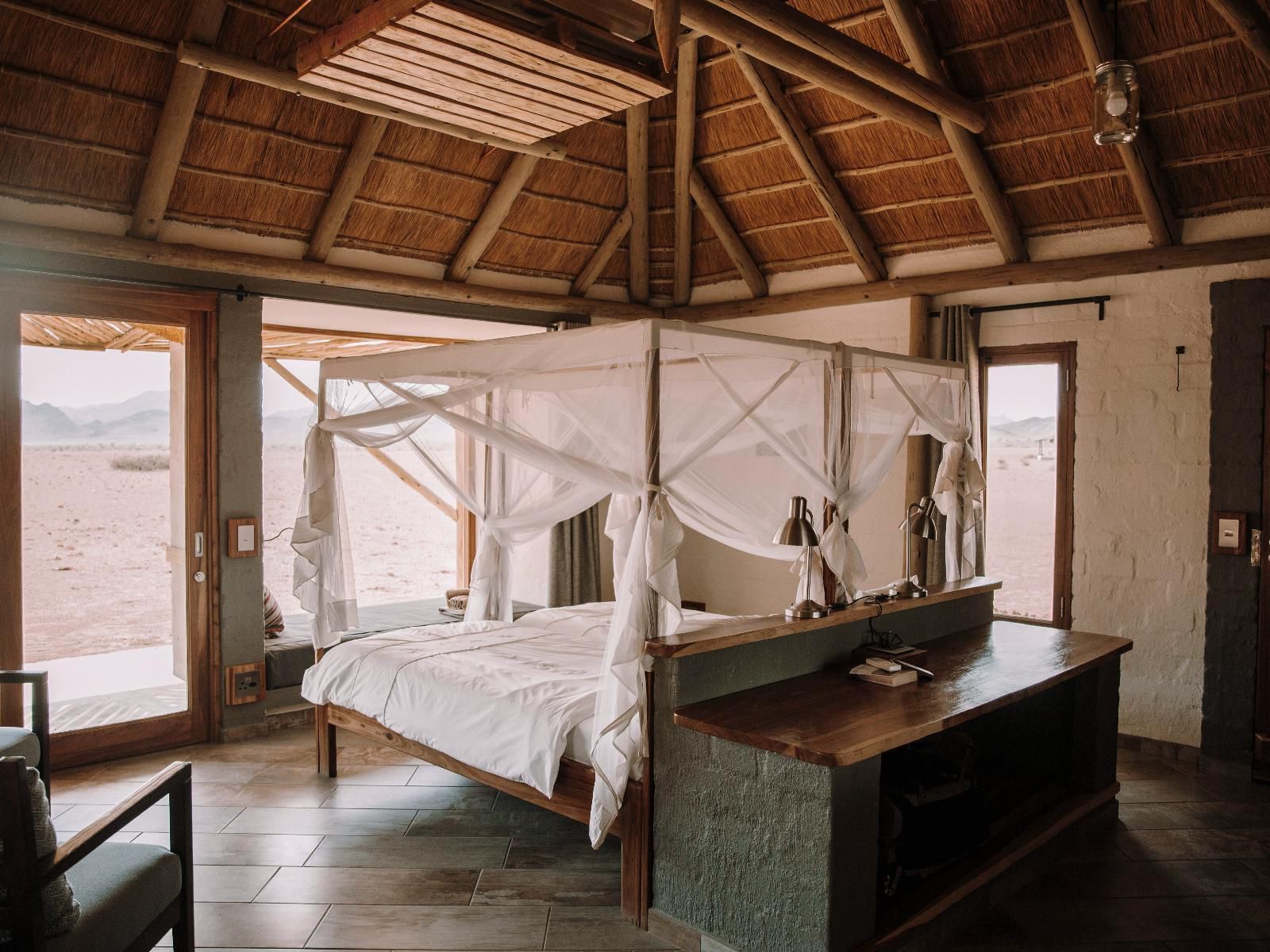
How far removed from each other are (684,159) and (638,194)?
0.41 meters

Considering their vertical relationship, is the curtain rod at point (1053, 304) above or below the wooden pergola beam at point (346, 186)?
below

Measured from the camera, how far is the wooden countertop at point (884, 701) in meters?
2.57

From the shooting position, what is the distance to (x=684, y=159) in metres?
5.83

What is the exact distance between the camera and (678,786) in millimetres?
2885

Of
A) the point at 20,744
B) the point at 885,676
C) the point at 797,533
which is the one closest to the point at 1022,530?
the point at 885,676

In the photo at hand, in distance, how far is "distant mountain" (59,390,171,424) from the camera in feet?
14.7

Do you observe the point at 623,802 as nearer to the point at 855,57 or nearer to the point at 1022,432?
the point at 855,57

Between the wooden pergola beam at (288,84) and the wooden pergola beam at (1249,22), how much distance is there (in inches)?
118

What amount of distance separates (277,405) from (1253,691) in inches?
340

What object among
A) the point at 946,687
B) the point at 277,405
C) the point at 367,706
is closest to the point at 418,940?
the point at 367,706

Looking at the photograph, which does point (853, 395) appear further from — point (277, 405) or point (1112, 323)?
point (277, 405)

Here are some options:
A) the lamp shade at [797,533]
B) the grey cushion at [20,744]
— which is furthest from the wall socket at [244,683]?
the lamp shade at [797,533]

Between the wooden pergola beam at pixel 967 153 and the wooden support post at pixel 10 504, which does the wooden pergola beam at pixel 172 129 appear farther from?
the wooden pergola beam at pixel 967 153

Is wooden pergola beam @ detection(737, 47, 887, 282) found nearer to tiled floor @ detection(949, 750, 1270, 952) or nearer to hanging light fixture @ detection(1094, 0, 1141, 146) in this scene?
hanging light fixture @ detection(1094, 0, 1141, 146)
